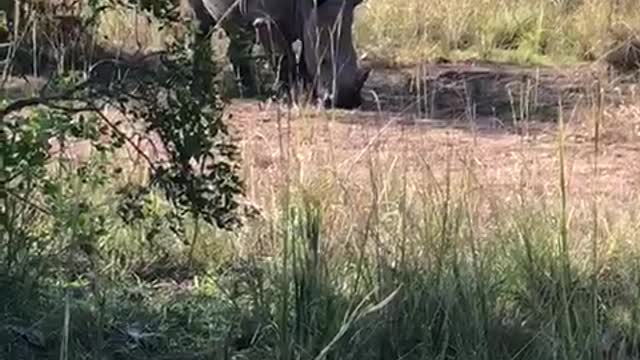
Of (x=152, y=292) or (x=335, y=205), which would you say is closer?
(x=152, y=292)

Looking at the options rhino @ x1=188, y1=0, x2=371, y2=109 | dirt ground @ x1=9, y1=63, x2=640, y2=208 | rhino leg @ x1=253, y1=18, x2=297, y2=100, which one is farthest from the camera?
rhino leg @ x1=253, y1=18, x2=297, y2=100

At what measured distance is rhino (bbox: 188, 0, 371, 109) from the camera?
10578 mm

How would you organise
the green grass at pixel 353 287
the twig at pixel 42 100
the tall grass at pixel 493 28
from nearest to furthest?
the green grass at pixel 353 287 → the twig at pixel 42 100 → the tall grass at pixel 493 28

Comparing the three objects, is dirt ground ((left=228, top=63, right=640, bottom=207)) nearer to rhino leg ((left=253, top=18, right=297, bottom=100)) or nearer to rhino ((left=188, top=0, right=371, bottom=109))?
rhino ((left=188, top=0, right=371, bottom=109))

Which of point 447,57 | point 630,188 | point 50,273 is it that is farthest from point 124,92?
point 447,57

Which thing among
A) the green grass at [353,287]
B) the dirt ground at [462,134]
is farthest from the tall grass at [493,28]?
the green grass at [353,287]

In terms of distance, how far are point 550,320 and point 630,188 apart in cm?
311

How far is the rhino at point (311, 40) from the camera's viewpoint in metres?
10.6

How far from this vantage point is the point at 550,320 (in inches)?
182

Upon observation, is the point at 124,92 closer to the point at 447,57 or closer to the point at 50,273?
the point at 50,273

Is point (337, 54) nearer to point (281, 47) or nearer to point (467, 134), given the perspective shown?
point (281, 47)

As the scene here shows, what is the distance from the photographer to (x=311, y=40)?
10938mm

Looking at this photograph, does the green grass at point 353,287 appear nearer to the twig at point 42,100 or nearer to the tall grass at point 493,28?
the twig at point 42,100

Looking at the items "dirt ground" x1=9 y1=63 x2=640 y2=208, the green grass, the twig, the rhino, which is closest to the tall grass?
"dirt ground" x1=9 y1=63 x2=640 y2=208
